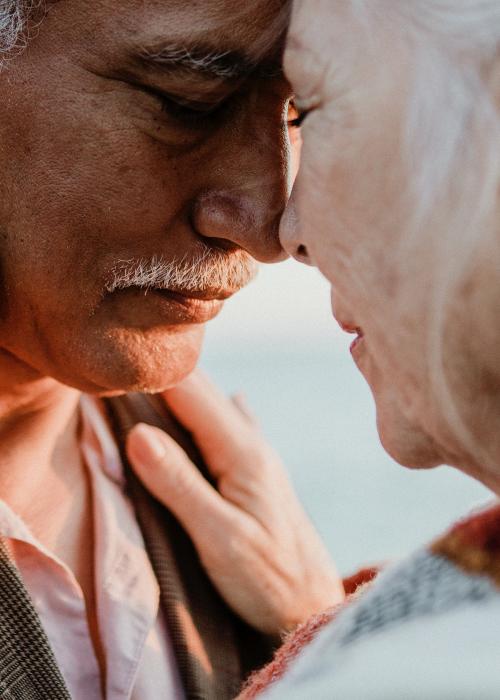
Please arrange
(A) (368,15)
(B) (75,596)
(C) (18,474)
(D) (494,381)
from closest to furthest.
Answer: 1. (D) (494,381)
2. (A) (368,15)
3. (B) (75,596)
4. (C) (18,474)

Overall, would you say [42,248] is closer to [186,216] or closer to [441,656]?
[186,216]

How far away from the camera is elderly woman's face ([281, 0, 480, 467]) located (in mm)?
996

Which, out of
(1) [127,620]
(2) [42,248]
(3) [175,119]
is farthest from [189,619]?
(3) [175,119]

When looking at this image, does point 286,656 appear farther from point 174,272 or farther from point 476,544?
point 174,272

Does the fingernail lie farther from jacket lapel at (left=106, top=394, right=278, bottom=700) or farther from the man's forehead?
the man's forehead

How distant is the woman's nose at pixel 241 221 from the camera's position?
1507 mm

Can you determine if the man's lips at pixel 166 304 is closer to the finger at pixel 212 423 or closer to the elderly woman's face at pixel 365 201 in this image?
the finger at pixel 212 423

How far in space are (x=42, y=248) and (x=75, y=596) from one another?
0.51 metres

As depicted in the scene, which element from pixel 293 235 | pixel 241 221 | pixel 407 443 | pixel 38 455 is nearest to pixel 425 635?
pixel 407 443

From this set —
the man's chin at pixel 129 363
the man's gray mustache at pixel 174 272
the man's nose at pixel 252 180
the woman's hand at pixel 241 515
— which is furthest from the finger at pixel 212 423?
the man's nose at pixel 252 180

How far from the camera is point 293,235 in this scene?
1.27m

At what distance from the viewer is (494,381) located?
35.6 inches

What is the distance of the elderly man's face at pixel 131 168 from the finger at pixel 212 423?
27 cm

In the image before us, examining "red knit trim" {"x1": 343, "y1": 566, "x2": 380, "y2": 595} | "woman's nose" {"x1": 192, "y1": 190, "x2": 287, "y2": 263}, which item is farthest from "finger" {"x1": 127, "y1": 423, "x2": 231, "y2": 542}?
"woman's nose" {"x1": 192, "y1": 190, "x2": 287, "y2": 263}
